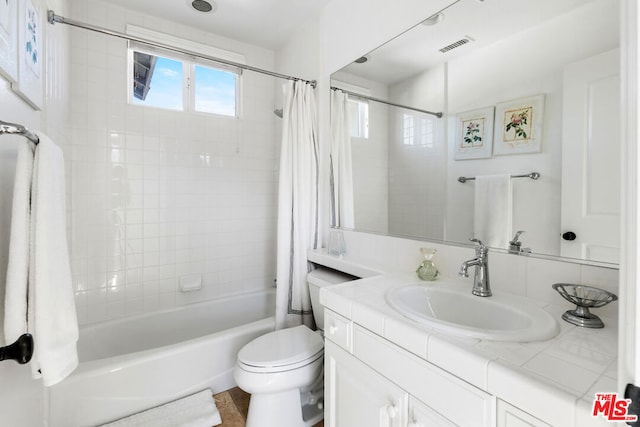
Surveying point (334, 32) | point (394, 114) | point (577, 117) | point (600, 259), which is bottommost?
point (600, 259)

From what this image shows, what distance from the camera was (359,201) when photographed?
1.89 metres

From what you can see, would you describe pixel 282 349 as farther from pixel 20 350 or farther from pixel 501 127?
pixel 501 127

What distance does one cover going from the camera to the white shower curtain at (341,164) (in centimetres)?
195

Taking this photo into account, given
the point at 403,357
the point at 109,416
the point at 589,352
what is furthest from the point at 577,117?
the point at 109,416

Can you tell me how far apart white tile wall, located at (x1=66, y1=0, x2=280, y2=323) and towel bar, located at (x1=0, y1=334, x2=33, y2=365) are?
149 cm

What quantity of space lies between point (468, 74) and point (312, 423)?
6.16 feet

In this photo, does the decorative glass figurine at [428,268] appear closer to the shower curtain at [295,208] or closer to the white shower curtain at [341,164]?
the white shower curtain at [341,164]

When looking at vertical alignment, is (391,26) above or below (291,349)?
above

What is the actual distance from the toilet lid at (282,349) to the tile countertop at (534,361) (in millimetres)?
581

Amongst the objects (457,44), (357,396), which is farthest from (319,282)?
(457,44)

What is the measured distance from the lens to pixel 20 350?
754mm

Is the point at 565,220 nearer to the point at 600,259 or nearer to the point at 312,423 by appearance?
the point at 600,259

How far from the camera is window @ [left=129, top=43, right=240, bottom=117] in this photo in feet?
7.25

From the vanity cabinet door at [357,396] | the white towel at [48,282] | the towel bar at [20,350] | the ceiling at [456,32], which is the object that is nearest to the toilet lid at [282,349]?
the vanity cabinet door at [357,396]
